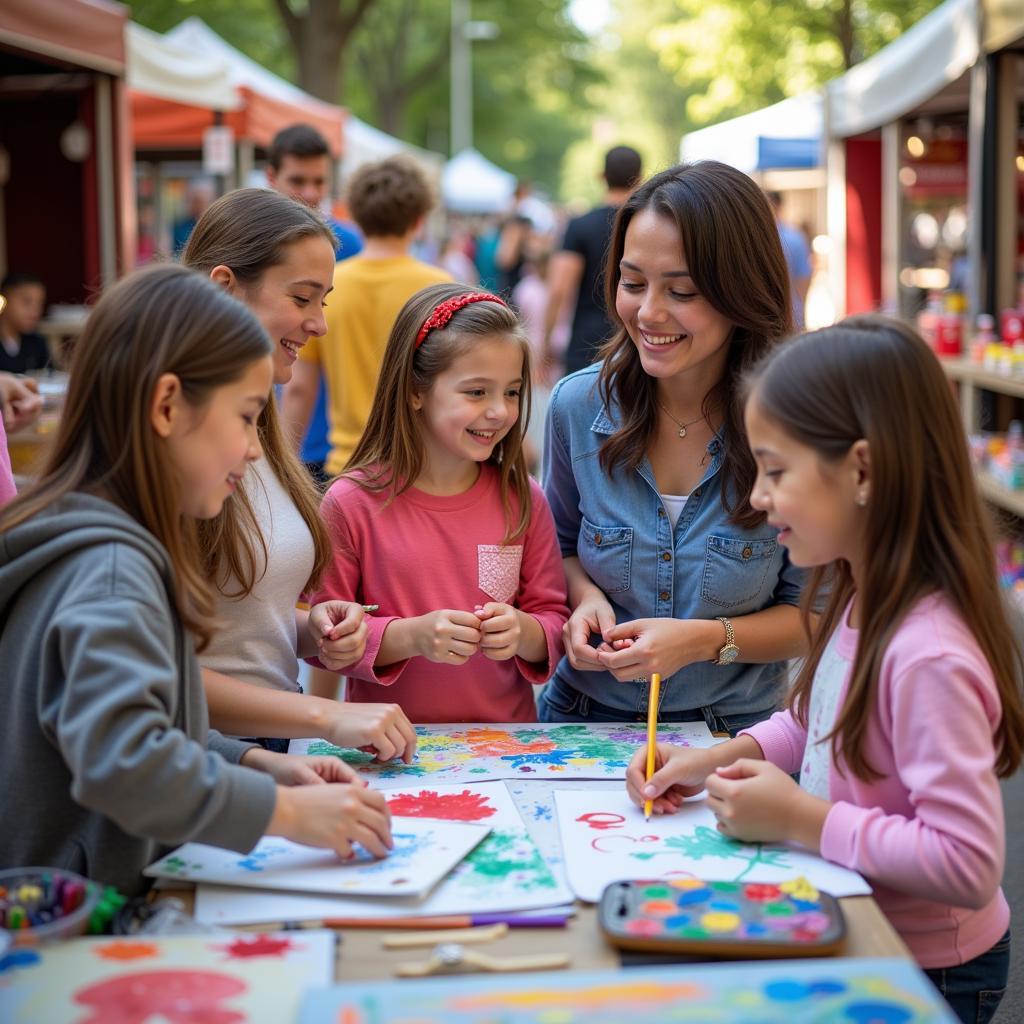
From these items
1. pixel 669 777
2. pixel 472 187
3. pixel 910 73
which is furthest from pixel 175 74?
pixel 472 187

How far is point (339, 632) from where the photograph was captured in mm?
2318

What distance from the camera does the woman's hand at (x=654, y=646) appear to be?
7.54 feet

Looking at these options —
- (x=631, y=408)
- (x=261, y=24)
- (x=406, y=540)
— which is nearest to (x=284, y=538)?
(x=406, y=540)

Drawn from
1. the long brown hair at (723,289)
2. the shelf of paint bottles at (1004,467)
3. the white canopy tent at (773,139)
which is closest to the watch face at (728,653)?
the long brown hair at (723,289)

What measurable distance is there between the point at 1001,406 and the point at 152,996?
22.1 ft

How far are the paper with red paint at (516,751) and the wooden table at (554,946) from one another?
1.74 feet

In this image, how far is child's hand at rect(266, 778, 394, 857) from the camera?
169 centimetres

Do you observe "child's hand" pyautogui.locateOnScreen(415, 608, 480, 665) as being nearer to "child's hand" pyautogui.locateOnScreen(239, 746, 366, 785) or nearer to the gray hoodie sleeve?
"child's hand" pyautogui.locateOnScreen(239, 746, 366, 785)

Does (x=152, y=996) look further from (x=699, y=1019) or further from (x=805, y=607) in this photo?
(x=805, y=607)

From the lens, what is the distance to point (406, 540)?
102 inches

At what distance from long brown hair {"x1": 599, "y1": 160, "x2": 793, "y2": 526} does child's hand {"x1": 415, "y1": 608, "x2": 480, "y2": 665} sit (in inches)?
19.2

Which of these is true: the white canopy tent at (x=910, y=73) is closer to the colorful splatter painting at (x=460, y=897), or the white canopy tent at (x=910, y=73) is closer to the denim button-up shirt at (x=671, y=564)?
the denim button-up shirt at (x=671, y=564)

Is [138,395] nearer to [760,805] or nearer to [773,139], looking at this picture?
[760,805]

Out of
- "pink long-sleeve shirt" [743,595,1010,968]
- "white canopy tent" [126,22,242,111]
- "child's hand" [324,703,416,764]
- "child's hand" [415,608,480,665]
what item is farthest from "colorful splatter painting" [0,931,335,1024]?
"white canopy tent" [126,22,242,111]
